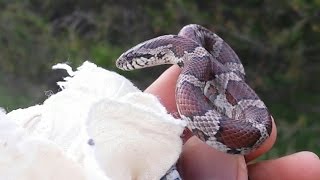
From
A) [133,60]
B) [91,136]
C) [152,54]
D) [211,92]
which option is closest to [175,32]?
[133,60]

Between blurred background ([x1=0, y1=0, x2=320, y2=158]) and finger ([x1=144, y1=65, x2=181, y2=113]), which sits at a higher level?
finger ([x1=144, y1=65, x2=181, y2=113])

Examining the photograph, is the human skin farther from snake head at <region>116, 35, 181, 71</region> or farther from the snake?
snake head at <region>116, 35, 181, 71</region>

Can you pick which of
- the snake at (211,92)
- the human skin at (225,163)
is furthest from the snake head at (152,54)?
the human skin at (225,163)

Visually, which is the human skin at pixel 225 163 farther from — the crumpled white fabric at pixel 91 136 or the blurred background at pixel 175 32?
the blurred background at pixel 175 32

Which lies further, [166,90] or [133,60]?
[133,60]

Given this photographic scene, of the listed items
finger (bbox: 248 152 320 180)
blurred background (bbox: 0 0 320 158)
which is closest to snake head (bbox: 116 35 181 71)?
finger (bbox: 248 152 320 180)

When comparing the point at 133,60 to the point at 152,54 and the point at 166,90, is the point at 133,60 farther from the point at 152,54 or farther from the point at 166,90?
the point at 166,90

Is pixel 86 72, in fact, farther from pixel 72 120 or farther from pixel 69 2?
pixel 69 2
